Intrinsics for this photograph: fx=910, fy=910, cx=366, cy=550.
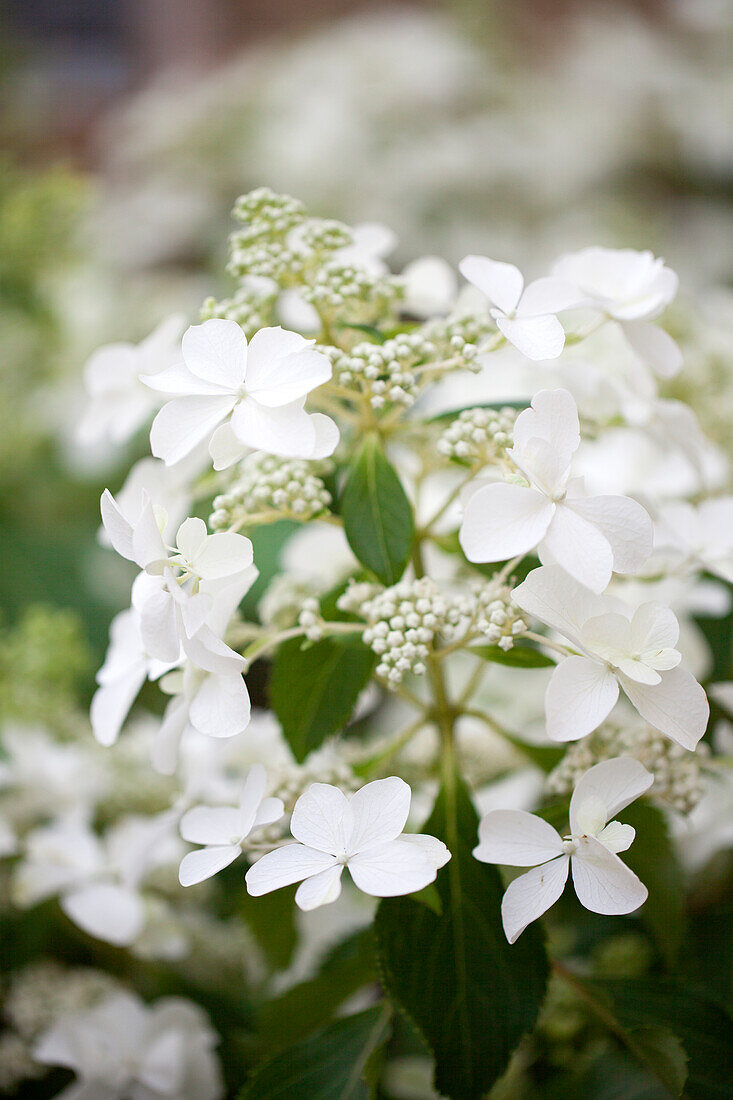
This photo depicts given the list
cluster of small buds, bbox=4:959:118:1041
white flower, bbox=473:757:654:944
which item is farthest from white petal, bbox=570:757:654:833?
cluster of small buds, bbox=4:959:118:1041

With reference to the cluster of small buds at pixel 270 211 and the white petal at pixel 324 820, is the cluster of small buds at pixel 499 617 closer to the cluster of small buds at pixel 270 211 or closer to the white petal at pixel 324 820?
the white petal at pixel 324 820

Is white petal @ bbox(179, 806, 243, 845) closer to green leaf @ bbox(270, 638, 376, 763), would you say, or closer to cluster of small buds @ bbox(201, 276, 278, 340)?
green leaf @ bbox(270, 638, 376, 763)

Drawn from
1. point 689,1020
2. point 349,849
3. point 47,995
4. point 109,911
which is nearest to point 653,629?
point 349,849

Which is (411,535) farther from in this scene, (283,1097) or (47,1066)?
(47,1066)

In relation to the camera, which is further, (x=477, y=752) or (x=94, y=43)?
(x=94, y=43)

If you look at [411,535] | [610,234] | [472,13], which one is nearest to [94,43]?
[472,13]

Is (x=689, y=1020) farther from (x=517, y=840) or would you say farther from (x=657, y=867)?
(x=517, y=840)

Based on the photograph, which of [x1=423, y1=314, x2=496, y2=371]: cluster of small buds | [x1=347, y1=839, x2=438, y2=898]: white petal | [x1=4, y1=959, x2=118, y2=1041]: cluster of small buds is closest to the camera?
[x1=347, y1=839, x2=438, y2=898]: white petal
